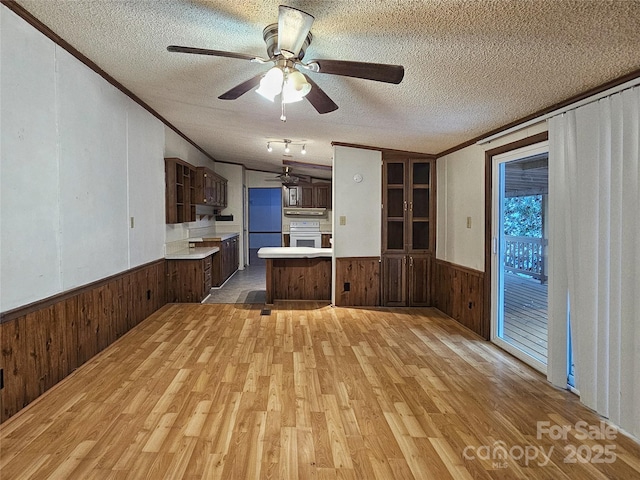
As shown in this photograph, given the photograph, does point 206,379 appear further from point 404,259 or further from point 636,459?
point 404,259

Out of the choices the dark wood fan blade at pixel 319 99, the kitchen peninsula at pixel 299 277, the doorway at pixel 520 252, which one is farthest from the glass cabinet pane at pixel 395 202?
the dark wood fan blade at pixel 319 99

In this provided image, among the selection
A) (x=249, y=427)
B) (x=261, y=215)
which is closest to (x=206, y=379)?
(x=249, y=427)

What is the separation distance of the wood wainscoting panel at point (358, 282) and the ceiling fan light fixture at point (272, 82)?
10.7 ft

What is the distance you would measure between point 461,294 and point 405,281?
98 centimetres

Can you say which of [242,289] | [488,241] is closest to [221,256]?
[242,289]

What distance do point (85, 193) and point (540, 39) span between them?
11.1ft

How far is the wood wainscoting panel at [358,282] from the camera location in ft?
16.9

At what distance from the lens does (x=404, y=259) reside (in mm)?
5156

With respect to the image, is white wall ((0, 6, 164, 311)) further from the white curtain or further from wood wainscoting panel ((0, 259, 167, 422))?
the white curtain

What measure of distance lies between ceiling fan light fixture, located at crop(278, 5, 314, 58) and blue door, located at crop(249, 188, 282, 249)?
32.1ft

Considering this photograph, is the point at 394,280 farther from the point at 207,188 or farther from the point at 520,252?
the point at 207,188

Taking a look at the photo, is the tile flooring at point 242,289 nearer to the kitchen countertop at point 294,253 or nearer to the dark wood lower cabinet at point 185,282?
the dark wood lower cabinet at point 185,282

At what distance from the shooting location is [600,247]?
7.42 feet

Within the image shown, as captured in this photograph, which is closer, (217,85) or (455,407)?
(455,407)
